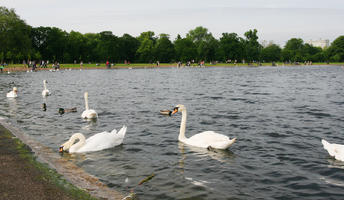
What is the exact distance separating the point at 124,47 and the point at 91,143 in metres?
128

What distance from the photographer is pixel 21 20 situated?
282 ft

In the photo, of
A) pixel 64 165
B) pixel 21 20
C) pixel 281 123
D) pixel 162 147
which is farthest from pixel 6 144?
pixel 21 20

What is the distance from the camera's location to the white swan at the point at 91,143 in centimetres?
968

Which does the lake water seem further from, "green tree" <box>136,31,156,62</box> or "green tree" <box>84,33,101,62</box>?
"green tree" <box>136,31,156,62</box>

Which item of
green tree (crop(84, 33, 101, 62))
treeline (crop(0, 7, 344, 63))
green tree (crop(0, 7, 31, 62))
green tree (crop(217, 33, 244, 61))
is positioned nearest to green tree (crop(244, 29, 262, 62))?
treeline (crop(0, 7, 344, 63))

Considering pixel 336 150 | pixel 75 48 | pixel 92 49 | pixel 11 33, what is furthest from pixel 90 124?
pixel 92 49

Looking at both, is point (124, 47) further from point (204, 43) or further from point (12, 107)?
point (12, 107)

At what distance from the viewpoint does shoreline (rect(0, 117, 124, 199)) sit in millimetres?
6007

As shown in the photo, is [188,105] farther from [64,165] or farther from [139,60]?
[139,60]

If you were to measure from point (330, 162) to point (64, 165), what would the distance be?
7.14m

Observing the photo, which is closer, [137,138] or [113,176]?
[113,176]

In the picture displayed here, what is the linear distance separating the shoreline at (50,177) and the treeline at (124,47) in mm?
81136

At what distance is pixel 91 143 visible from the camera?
32.6 feet

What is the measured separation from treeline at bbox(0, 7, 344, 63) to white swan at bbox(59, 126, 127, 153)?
264 feet
